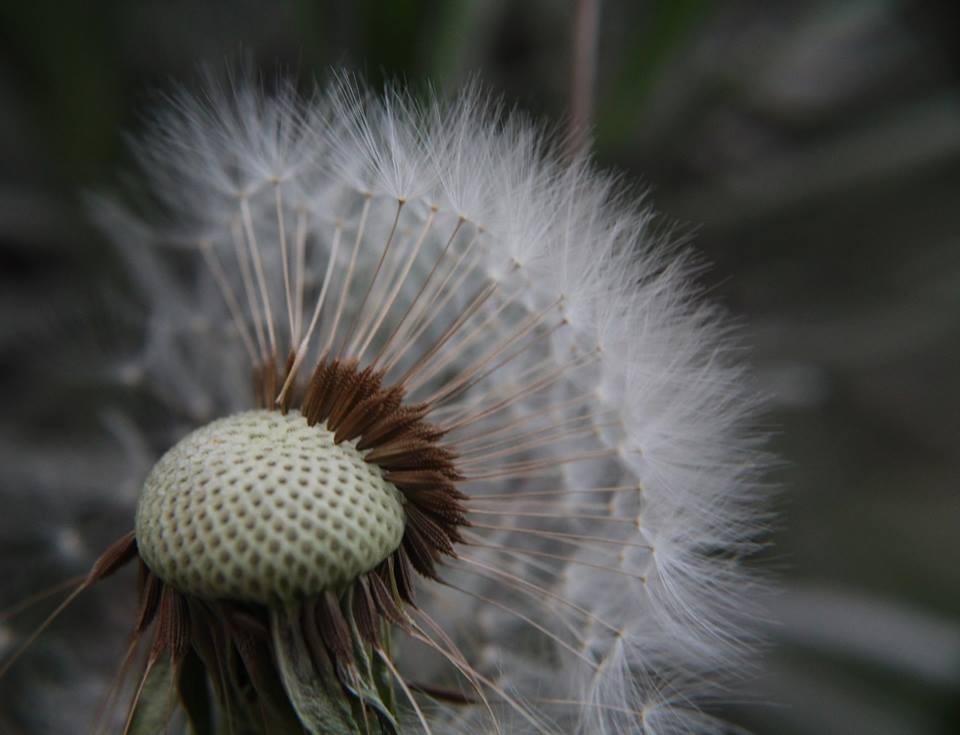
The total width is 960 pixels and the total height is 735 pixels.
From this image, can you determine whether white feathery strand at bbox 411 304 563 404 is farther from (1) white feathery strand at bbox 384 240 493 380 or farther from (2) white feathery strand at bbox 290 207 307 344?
(2) white feathery strand at bbox 290 207 307 344

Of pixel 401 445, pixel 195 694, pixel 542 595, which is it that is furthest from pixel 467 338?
pixel 195 694

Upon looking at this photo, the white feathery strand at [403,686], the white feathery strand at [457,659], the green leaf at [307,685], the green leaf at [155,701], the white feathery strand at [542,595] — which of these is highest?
the white feathery strand at [542,595]

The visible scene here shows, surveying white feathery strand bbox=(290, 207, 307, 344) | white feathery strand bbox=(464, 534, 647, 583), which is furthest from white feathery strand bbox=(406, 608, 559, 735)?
white feathery strand bbox=(290, 207, 307, 344)

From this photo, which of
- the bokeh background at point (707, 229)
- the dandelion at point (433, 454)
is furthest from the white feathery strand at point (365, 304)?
the bokeh background at point (707, 229)

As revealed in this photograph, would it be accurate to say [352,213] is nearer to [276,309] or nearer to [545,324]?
[276,309]

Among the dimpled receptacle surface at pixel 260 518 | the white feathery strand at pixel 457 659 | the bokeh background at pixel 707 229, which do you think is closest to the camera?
the dimpled receptacle surface at pixel 260 518

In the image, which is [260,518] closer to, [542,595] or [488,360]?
[488,360]

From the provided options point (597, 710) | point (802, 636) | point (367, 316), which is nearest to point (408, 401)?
point (367, 316)

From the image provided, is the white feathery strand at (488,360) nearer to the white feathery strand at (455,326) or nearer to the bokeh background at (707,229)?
the white feathery strand at (455,326)
